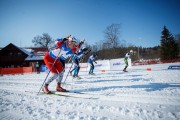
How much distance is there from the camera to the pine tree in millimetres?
42875

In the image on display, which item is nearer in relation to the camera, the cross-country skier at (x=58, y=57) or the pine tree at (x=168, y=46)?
the cross-country skier at (x=58, y=57)

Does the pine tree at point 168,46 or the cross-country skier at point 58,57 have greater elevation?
the pine tree at point 168,46

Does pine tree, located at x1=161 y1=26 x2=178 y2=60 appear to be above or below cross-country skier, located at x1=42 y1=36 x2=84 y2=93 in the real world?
above

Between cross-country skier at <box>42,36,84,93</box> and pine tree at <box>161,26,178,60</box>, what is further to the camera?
pine tree at <box>161,26,178,60</box>

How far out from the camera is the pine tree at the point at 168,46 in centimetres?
4288

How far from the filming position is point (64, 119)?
8.71ft

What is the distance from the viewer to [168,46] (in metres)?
43.5

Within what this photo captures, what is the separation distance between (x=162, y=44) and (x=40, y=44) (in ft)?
176

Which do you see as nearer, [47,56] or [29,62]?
[47,56]

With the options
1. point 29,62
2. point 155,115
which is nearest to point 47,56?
point 155,115

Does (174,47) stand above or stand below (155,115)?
above

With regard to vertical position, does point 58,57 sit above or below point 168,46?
below

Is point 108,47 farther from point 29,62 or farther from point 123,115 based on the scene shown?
point 123,115

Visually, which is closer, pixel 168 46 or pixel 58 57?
pixel 58 57
